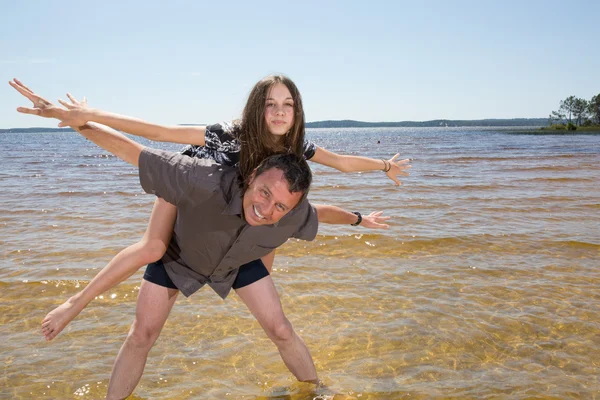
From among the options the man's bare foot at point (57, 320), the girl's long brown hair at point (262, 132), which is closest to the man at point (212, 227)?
the girl's long brown hair at point (262, 132)

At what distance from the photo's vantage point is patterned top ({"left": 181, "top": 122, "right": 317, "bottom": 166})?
3.88 meters

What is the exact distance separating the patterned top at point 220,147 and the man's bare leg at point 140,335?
1.04 metres

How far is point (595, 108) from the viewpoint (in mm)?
111688

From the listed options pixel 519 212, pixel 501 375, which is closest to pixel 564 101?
pixel 519 212

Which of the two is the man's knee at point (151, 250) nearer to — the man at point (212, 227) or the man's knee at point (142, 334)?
the man at point (212, 227)

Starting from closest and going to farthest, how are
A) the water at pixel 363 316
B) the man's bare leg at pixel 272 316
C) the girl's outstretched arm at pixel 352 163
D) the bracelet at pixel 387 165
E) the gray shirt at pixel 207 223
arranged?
the gray shirt at pixel 207 223 < the man's bare leg at pixel 272 316 < the water at pixel 363 316 < the girl's outstretched arm at pixel 352 163 < the bracelet at pixel 387 165

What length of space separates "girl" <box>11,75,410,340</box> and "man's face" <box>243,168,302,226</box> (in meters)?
0.19

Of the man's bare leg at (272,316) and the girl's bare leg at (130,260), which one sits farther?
the man's bare leg at (272,316)

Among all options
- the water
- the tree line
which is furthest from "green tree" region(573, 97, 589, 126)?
the water

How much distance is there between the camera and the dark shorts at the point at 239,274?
3605 mm

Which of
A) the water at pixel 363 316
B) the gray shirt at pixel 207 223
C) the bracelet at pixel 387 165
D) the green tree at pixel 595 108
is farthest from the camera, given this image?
the green tree at pixel 595 108

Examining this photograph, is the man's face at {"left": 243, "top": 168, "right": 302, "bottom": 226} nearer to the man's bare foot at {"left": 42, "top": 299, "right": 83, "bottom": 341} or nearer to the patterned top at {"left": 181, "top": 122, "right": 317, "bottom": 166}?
the patterned top at {"left": 181, "top": 122, "right": 317, "bottom": 166}

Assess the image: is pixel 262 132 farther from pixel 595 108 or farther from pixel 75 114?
pixel 595 108

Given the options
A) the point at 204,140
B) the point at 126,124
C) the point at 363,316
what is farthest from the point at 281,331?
the point at 363,316
